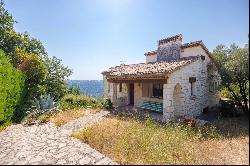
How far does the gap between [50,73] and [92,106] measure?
28.6 feet

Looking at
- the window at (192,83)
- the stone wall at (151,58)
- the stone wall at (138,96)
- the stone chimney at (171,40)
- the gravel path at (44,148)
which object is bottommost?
the gravel path at (44,148)

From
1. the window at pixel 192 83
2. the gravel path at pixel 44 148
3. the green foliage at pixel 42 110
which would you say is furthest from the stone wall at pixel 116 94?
the gravel path at pixel 44 148

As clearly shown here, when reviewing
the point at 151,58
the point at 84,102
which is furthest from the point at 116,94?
the point at 151,58

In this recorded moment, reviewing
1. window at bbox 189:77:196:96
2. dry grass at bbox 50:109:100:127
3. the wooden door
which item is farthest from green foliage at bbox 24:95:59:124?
window at bbox 189:77:196:96

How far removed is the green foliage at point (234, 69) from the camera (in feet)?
38.9

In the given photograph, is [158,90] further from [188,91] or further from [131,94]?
[131,94]

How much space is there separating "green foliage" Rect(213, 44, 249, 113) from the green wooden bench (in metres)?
4.33

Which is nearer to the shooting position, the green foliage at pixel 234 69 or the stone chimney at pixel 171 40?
the green foliage at pixel 234 69

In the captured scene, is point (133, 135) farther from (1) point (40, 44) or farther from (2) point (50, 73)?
(1) point (40, 44)

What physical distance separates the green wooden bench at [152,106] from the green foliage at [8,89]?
29.4 ft

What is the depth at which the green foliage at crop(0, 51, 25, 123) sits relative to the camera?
1316 centimetres

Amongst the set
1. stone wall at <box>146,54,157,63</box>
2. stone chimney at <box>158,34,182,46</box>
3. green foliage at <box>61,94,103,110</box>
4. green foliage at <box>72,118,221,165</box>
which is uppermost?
stone chimney at <box>158,34,182,46</box>

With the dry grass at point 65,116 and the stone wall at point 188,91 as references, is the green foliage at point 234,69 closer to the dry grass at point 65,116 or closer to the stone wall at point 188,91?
the stone wall at point 188,91

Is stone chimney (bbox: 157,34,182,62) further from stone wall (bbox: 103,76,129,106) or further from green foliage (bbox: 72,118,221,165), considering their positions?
green foliage (bbox: 72,118,221,165)
